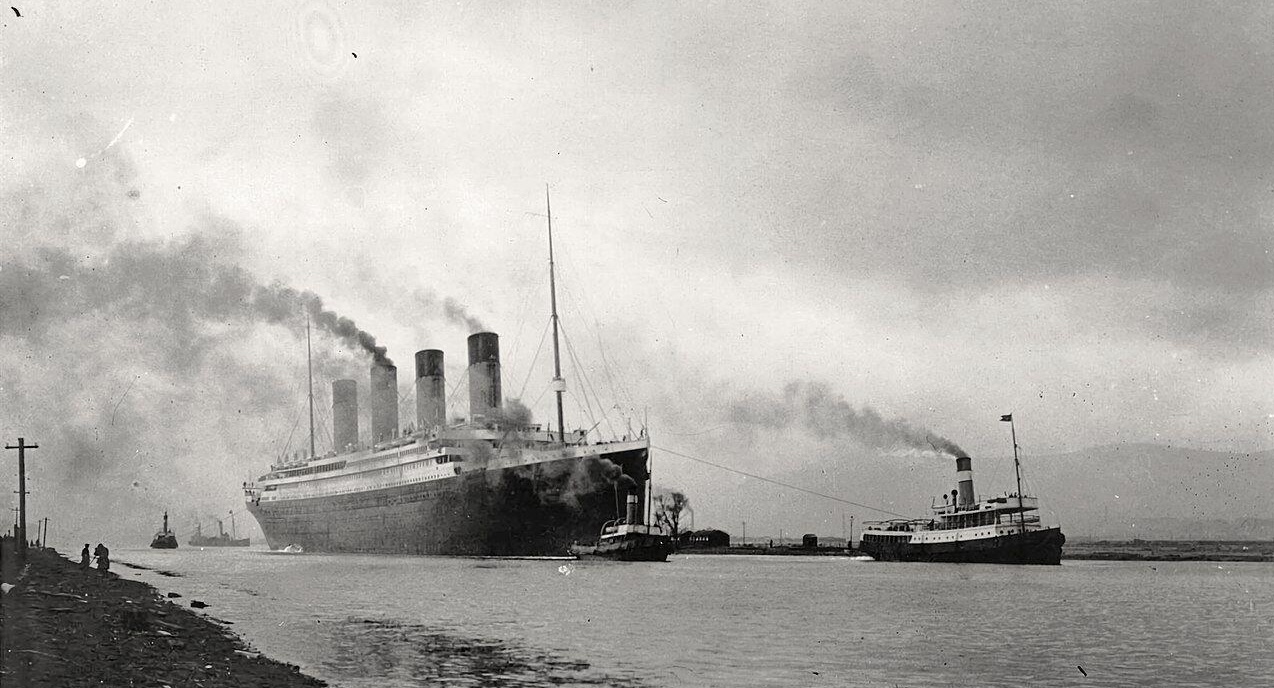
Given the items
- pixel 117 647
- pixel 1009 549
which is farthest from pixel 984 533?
pixel 117 647

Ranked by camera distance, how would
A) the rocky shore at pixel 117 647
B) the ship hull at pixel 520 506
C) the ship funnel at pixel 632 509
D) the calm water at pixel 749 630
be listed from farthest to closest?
the ship hull at pixel 520 506, the ship funnel at pixel 632 509, the calm water at pixel 749 630, the rocky shore at pixel 117 647

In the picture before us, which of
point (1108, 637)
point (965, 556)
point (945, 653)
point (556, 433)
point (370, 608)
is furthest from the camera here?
point (556, 433)

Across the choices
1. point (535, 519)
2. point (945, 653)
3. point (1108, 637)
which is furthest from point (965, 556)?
point (945, 653)

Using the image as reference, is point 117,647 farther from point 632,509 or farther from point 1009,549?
point 1009,549

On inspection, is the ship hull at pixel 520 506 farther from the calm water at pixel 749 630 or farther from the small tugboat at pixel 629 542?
the calm water at pixel 749 630

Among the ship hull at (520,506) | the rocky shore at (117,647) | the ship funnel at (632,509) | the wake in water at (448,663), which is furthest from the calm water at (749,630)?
the ship hull at (520,506)

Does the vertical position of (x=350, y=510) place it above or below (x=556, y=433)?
below

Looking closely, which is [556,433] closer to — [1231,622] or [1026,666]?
[1231,622]
